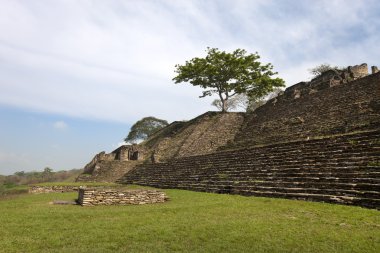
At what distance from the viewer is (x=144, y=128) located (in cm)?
5144

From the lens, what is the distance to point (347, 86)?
801 inches

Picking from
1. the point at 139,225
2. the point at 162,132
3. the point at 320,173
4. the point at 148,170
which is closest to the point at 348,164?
the point at 320,173

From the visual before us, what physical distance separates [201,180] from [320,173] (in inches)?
257

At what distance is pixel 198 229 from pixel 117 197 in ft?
16.5

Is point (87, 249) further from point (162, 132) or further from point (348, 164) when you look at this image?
point (162, 132)

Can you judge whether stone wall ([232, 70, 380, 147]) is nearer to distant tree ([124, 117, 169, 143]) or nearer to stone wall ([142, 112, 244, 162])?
stone wall ([142, 112, 244, 162])

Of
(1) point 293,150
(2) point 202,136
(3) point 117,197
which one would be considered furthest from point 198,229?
(2) point 202,136

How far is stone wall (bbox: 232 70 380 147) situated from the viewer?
16.1 m

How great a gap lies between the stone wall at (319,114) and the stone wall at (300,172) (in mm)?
2690

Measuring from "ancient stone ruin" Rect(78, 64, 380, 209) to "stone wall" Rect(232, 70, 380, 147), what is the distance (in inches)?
2.1

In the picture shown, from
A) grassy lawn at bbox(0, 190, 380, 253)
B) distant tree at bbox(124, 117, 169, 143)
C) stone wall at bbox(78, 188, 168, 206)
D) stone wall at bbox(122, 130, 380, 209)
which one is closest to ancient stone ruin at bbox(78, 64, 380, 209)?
stone wall at bbox(122, 130, 380, 209)

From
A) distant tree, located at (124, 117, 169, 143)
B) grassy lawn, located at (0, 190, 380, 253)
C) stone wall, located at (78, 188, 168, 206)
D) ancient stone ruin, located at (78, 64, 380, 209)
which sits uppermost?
distant tree, located at (124, 117, 169, 143)

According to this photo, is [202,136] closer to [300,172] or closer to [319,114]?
[319,114]

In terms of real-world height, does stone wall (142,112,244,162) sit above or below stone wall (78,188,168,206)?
above
